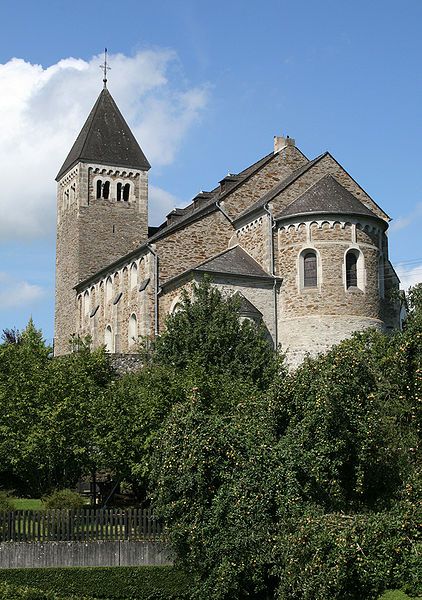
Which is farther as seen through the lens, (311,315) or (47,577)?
(311,315)

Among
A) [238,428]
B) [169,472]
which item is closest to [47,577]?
[169,472]

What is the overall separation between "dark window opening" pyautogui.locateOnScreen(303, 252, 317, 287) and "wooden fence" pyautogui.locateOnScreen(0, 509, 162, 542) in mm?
21584

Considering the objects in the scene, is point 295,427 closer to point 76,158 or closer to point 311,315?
point 311,315

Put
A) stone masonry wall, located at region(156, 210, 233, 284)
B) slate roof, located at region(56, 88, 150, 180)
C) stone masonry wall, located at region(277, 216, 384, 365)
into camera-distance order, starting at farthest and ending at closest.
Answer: slate roof, located at region(56, 88, 150, 180) < stone masonry wall, located at region(156, 210, 233, 284) < stone masonry wall, located at region(277, 216, 384, 365)

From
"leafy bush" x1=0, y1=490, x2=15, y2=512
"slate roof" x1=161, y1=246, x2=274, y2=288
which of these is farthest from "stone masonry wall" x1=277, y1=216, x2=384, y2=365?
"leafy bush" x1=0, y1=490, x2=15, y2=512

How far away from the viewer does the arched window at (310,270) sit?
42.1 meters

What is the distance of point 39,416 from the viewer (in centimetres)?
2938

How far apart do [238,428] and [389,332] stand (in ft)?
73.9

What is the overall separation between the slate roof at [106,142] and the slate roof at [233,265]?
64.6 ft

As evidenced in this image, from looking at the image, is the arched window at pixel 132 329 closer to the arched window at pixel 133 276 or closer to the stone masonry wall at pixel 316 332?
the arched window at pixel 133 276

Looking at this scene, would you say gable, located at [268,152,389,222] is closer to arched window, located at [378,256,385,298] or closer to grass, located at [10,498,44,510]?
arched window, located at [378,256,385,298]

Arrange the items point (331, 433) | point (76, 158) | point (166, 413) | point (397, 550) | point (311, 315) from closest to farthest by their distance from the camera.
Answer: point (397, 550)
point (331, 433)
point (166, 413)
point (311, 315)
point (76, 158)

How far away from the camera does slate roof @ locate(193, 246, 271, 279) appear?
138ft

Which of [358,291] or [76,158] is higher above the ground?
[76,158]
